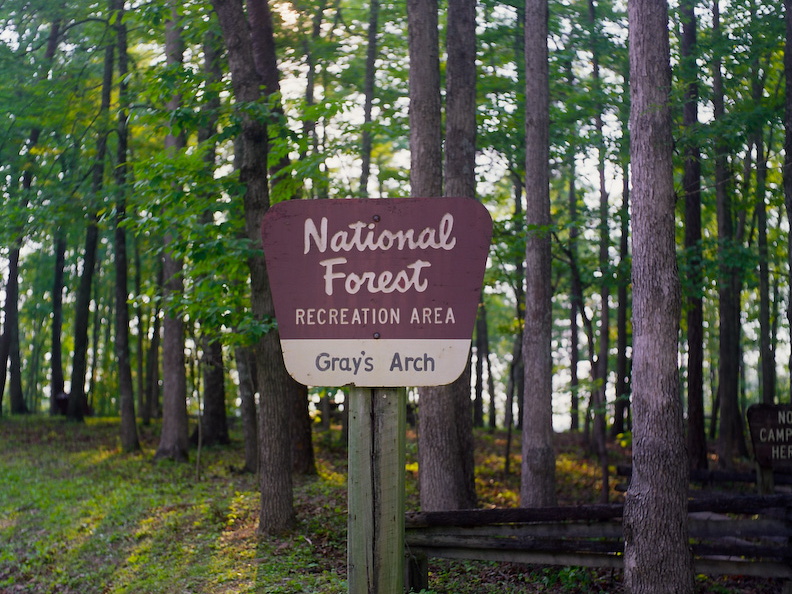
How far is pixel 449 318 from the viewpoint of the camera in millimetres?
3205

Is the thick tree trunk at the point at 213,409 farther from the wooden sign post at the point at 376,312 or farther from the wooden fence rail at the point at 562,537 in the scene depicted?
the wooden sign post at the point at 376,312

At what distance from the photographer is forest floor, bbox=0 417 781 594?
8.98 meters

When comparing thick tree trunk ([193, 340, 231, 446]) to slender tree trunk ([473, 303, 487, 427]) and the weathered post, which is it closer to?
slender tree trunk ([473, 303, 487, 427])

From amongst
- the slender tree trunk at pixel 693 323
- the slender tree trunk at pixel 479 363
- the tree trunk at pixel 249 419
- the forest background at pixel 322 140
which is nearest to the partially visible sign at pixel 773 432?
the forest background at pixel 322 140

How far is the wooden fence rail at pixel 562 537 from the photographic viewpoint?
325 inches

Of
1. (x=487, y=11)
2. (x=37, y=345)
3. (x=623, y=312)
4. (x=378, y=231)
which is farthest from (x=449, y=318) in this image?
(x=37, y=345)

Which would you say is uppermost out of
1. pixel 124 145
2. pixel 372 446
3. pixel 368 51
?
pixel 368 51

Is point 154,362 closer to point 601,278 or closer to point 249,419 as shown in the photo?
point 249,419

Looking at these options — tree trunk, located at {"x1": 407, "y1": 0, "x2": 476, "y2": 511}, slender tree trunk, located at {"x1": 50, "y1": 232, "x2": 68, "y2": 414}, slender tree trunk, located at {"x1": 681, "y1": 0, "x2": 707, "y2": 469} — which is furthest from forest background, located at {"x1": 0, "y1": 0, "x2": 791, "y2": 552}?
slender tree trunk, located at {"x1": 50, "y1": 232, "x2": 68, "y2": 414}

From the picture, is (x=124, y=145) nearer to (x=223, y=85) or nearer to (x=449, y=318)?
(x=223, y=85)

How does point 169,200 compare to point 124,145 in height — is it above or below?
below

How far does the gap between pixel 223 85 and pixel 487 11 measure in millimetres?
9116

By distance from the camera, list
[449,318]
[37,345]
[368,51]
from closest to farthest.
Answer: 1. [449,318]
2. [368,51]
3. [37,345]

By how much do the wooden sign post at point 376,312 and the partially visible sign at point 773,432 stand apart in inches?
318
